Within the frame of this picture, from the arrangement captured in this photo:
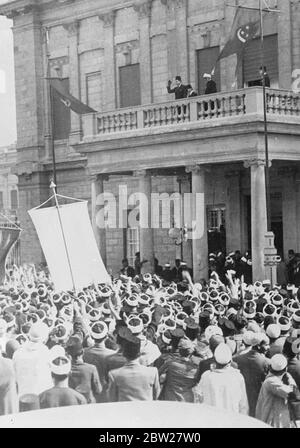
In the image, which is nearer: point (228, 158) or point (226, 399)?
point (226, 399)

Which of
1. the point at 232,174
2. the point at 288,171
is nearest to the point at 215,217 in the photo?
the point at 232,174

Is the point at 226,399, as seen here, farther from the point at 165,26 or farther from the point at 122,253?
the point at 165,26

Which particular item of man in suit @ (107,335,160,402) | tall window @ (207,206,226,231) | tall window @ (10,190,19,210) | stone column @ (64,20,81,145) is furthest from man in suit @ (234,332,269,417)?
tall window @ (207,206,226,231)

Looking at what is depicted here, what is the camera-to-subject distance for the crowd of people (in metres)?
11.1

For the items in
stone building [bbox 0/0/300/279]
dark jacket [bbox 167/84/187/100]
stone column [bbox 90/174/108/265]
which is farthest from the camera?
dark jacket [bbox 167/84/187/100]

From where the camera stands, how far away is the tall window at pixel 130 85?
2341cm

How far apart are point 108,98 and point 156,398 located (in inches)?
503

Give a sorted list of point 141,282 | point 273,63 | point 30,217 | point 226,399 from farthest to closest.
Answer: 1. point 273,63
2. point 141,282
3. point 30,217
4. point 226,399

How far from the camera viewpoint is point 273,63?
22906mm

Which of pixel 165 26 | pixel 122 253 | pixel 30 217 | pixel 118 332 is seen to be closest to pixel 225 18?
pixel 165 26

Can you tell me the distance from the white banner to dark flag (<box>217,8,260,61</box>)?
6.38 m

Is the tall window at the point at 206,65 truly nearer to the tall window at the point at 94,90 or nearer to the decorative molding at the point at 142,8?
the decorative molding at the point at 142,8

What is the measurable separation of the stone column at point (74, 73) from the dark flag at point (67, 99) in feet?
0.99

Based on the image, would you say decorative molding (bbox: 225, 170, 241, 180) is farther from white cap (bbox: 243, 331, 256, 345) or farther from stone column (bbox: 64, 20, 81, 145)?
white cap (bbox: 243, 331, 256, 345)
